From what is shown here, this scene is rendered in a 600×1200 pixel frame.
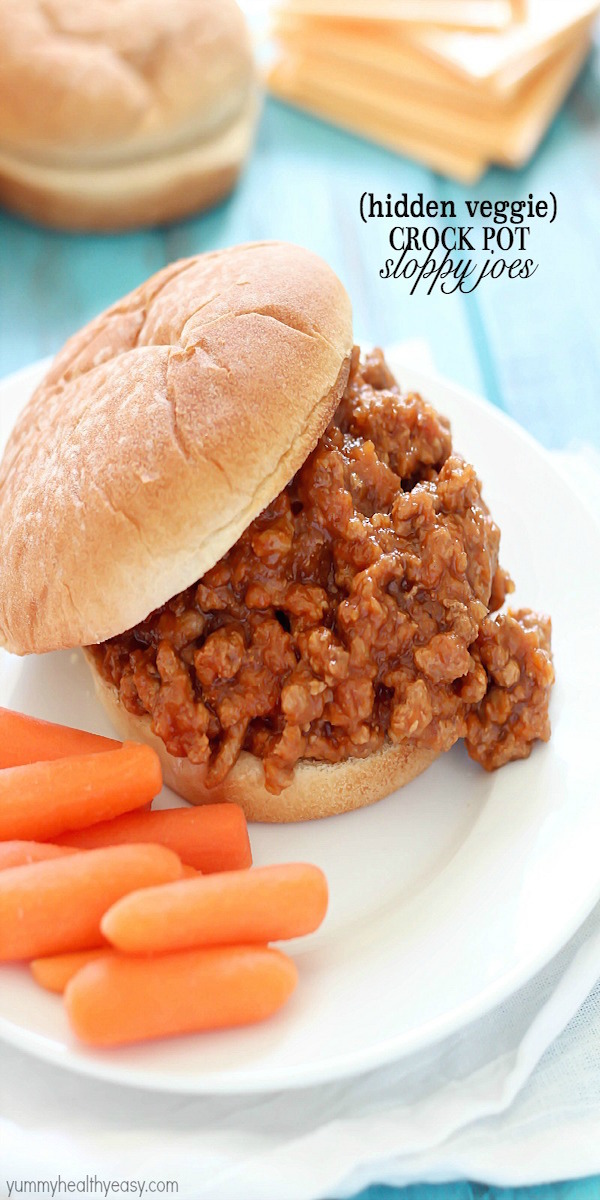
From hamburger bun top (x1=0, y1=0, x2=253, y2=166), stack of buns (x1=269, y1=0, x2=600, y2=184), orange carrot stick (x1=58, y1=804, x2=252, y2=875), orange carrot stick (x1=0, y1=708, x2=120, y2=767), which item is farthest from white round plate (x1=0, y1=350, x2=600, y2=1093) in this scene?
stack of buns (x1=269, y1=0, x2=600, y2=184)

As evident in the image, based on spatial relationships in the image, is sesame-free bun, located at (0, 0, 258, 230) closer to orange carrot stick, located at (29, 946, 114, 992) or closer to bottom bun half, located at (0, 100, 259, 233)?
bottom bun half, located at (0, 100, 259, 233)

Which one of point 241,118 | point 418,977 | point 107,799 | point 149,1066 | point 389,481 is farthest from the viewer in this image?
point 241,118

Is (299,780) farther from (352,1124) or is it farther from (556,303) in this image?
(556,303)

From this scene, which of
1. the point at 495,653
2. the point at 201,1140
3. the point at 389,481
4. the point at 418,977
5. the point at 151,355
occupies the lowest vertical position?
the point at 201,1140

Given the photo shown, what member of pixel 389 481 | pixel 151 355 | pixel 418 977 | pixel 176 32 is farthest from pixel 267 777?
pixel 176 32

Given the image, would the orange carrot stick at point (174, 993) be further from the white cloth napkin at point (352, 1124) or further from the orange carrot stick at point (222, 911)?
the white cloth napkin at point (352, 1124)

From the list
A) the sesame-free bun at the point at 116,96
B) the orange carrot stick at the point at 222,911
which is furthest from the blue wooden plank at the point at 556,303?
the orange carrot stick at the point at 222,911

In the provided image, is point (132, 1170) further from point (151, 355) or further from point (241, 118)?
point (241, 118)
